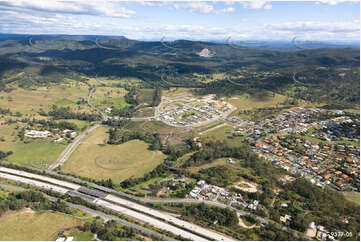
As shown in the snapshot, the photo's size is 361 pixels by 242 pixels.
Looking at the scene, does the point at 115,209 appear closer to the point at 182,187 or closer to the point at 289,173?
the point at 182,187

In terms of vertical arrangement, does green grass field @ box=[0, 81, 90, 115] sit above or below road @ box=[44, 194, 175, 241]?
above

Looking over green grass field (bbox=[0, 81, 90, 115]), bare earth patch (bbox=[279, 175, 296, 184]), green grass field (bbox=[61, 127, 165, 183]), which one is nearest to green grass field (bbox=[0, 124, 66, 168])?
green grass field (bbox=[61, 127, 165, 183])

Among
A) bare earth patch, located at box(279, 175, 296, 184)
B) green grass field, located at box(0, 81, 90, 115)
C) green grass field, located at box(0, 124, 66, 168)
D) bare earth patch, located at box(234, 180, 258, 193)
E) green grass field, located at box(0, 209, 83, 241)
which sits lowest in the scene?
green grass field, located at box(0, 209, 83, 241)

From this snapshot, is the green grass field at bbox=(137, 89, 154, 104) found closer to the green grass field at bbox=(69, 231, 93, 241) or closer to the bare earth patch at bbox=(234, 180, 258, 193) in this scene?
the bare earth patch at bbox=(234, 180, 258, 193)

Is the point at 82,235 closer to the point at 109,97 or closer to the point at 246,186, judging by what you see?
the point at 246,186

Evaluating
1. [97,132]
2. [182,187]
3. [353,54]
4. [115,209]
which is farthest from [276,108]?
[353,54]

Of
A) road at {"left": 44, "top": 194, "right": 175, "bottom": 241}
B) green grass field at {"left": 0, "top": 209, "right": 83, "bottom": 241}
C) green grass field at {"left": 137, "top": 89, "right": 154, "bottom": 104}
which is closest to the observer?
green grass field at {"left": 0, "top": 209, "right": 83, "bottom": 241}
